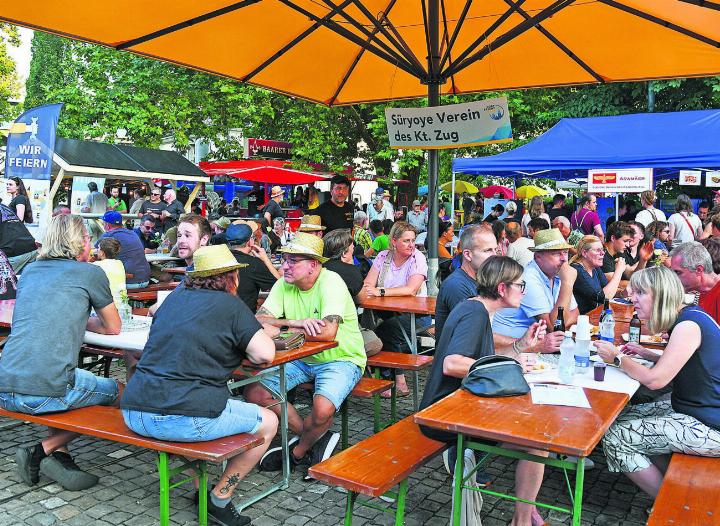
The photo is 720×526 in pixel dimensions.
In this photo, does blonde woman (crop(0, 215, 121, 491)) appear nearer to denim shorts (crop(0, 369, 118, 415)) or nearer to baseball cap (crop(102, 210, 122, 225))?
denim shorts (crop(0, 369, 118, 415))

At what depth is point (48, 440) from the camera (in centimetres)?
415

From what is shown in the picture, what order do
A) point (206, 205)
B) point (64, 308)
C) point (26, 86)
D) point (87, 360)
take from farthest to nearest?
point (26, 86)
point (206, 205)
point (87, 360)
point (64, 308)

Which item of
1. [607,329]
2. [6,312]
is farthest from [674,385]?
[6,312]

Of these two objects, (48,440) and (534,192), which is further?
(534,192)

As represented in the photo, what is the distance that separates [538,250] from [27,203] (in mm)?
9109

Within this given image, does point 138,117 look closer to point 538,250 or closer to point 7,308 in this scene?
point 7,308

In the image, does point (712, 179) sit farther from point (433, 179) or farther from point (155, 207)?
point (155, 207)

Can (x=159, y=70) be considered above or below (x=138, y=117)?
above

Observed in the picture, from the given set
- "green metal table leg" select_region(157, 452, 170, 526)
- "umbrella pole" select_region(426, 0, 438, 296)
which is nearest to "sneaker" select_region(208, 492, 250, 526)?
"green metal table leg" select_region(157, 452, 170, 526)

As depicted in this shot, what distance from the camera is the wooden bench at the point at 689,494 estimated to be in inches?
106

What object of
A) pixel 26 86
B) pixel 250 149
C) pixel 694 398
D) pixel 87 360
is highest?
pixel 26 86

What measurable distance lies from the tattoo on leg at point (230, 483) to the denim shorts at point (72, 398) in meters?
1.03

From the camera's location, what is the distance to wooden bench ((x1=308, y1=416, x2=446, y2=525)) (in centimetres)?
295

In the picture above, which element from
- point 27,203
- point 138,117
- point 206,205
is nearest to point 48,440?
point 27,203
